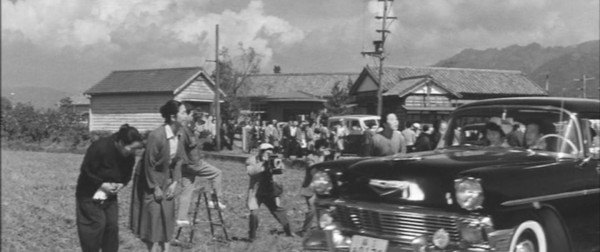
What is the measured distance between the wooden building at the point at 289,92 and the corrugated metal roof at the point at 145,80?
8469 mm

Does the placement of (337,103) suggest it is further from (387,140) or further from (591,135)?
(591,135)

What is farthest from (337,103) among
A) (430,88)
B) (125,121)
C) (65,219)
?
(65,219)

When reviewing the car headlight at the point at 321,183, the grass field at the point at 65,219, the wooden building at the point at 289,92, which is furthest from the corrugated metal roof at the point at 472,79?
the car headlight at the point at 321,183

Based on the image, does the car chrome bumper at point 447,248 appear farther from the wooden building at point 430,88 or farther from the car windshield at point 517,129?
the wooden building at point 430,88

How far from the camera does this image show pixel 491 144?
6441mm

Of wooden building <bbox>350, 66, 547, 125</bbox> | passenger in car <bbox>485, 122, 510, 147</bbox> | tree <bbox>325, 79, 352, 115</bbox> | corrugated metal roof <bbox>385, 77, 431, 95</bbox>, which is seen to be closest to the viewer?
Answer: passenger in car <bbox>485, 122, 510, 147</bbox>

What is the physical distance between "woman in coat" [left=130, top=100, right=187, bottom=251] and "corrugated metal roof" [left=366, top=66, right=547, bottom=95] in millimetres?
39950

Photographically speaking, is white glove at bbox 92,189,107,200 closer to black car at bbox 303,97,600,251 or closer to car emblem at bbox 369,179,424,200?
black car at bbox 303,97,600,251

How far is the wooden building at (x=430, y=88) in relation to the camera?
1650 inches

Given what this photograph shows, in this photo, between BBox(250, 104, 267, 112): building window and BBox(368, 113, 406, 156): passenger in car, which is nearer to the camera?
BBox(368, 113, 406, 156): passenger in car

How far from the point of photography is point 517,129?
6.31 metres

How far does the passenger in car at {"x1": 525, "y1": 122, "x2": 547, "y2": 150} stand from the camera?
605cm

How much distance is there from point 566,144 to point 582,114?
0.34m

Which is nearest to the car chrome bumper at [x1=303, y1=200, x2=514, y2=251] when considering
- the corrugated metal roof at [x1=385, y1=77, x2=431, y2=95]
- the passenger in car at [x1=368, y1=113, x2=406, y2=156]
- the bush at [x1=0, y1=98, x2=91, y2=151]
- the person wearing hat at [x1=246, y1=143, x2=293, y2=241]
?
the person wearing hat at [x1=246, y1=143, x2=293, y2=241]
